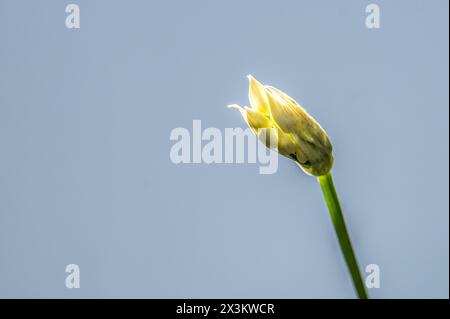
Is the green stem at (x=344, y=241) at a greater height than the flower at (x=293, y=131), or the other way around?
the flower at (x=293, y=131)

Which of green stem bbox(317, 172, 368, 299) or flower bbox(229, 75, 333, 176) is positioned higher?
flower bbox(229, 75, 333, 176)

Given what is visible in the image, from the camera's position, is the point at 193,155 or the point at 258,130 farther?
the point at 193,155
